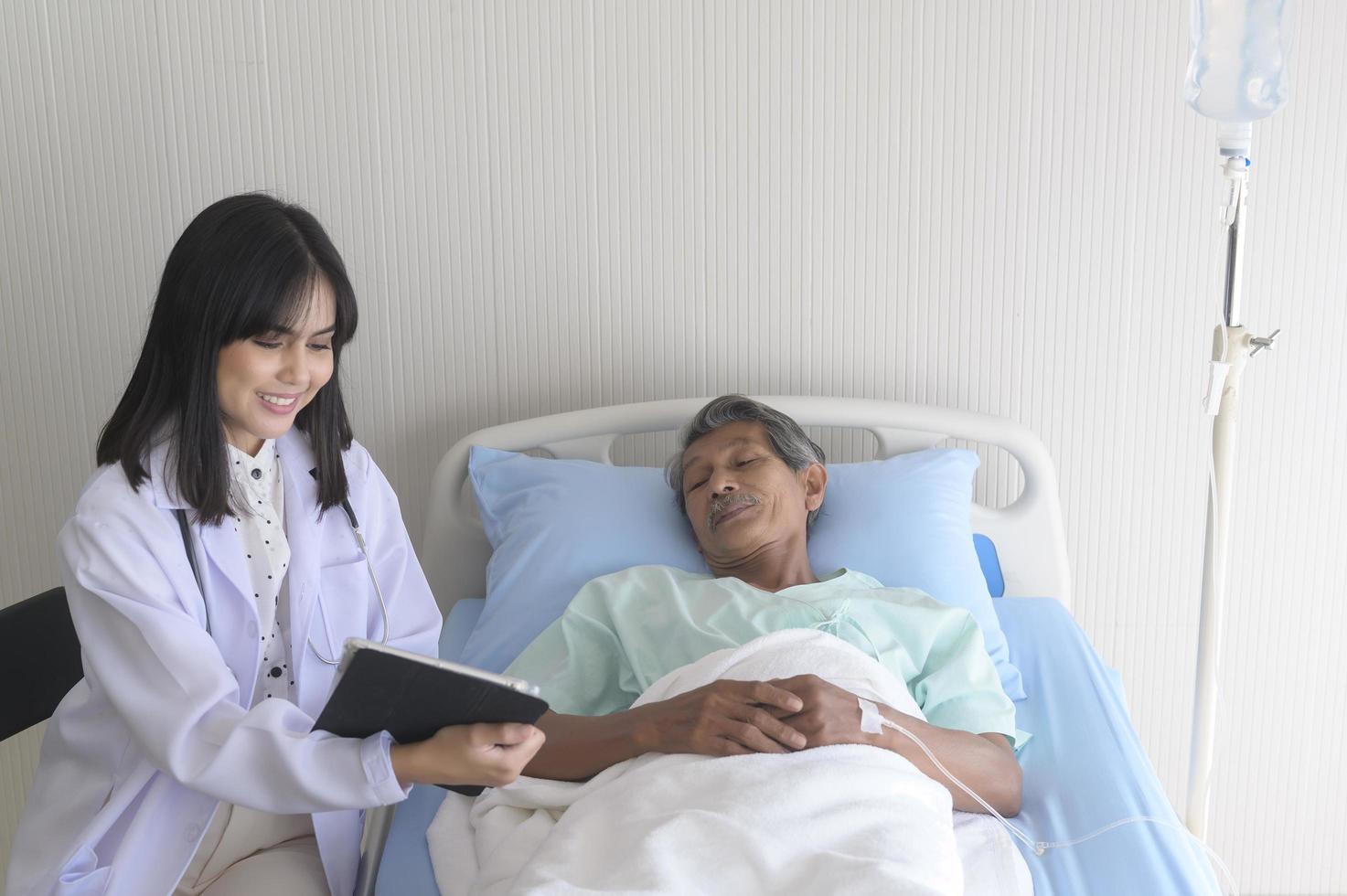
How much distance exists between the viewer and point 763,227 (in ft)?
7.33

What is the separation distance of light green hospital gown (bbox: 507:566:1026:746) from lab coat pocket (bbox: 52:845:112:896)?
1.94ft

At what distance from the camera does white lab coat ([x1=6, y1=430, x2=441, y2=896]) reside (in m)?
1.32

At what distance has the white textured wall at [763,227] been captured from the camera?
85.3 inches

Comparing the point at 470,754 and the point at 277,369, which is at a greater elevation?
the point at 277,369

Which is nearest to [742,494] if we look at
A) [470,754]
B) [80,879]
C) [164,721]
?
[470,754]

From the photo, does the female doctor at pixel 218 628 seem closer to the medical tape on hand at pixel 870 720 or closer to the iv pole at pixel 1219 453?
the medical tape on hand at pixel 870 720

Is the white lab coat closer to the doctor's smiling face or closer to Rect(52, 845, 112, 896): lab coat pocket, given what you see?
Rect(52, 845, 112, 896): lab coat pocket

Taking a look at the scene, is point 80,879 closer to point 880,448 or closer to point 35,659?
point 35,659

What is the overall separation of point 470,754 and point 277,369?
51 cm

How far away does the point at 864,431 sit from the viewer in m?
2.29

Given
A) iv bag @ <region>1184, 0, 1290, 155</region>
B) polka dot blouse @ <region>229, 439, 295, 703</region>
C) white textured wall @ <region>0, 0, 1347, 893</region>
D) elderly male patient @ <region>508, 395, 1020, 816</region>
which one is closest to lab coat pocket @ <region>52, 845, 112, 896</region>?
polka dot blouse @ <region>229, 439, 295, 703</region>

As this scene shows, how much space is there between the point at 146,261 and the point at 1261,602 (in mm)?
2192

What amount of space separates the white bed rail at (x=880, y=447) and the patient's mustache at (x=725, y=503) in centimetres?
29

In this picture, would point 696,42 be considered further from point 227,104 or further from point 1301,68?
point 1301,68
